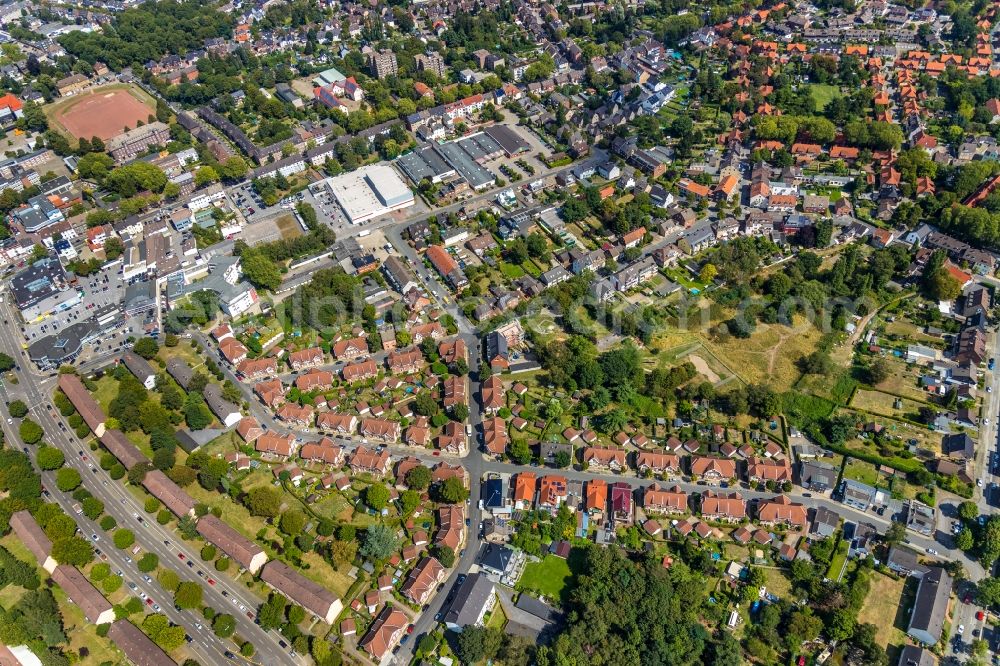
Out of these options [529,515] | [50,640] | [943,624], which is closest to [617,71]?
[529,515]

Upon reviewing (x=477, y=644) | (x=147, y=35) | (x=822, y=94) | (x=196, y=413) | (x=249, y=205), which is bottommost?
(x=477, y=644)

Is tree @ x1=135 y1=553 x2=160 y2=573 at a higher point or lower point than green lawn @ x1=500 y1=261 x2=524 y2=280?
lower

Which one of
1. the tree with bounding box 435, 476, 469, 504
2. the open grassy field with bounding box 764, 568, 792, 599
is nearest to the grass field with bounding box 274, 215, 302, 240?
the tree with bounding box 435, 476, 469, 504

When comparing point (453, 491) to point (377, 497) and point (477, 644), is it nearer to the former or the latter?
point (377, 497)

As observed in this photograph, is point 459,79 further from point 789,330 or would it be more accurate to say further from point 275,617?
point 275,617

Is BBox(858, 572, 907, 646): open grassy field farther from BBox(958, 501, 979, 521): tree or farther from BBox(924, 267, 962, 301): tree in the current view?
BBox(924, 267, 962, 301): tree

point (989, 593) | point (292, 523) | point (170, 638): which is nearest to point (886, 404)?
point (989, 593)
